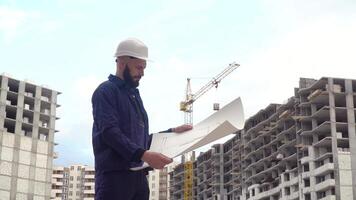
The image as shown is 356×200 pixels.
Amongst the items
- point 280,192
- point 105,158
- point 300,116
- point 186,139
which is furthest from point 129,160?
point 280,192

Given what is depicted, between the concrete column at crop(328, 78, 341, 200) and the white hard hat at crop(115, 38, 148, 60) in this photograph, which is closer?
the white hard hat at crop(115, 38, 148, 60)

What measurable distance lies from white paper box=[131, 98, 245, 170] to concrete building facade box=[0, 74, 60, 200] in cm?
10524

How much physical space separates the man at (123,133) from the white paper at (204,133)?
181 millimetres

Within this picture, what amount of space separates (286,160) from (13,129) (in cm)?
4447

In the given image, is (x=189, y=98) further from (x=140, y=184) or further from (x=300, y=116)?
(x=140, y=184)

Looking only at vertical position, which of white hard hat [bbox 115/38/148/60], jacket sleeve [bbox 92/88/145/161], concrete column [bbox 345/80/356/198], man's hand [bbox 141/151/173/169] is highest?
concrete column [bbox 345/80/356/198]

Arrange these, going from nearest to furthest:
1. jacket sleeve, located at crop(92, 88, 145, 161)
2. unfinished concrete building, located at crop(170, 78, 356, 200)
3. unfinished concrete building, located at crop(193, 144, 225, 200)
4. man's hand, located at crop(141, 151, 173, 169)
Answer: man's hand, located at crop(141, 151, 173, 169)
jacket sleeve, located at crop(92, 88, 145, 161)
unfinished concrete building, located at crop(170, 78, 356, 200)
unfinished concrete building, located at crop(193, 144, 225, 200)

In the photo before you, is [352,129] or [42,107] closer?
[352,129]

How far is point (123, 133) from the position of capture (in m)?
5.95

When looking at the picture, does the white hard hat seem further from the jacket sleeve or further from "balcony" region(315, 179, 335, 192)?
"balcony" region(315, 179, 335, 192)

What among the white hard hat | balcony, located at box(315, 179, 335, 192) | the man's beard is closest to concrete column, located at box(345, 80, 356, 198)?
balcony, located at box(315, 179, 335, 192)

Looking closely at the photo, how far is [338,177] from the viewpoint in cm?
9381

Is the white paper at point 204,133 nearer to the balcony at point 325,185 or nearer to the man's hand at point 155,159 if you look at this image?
the man's hand at point 155,159

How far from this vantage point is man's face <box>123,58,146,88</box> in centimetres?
610
